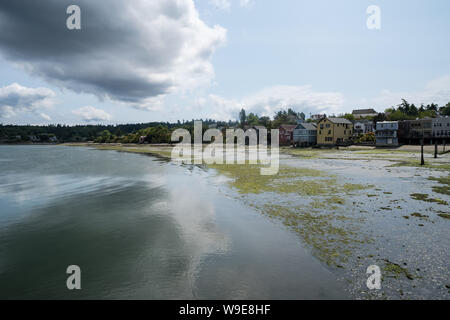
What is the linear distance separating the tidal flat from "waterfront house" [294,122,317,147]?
71.9 m

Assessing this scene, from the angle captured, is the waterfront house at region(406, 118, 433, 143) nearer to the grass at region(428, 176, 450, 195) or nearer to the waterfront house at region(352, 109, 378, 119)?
the grass at region(428, 176, 450, 195)

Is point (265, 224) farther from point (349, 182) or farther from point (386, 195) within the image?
point (349, 182)

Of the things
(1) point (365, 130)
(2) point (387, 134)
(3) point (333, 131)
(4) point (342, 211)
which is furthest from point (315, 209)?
(1) point (365, 130)

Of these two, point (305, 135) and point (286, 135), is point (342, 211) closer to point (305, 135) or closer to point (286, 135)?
point (305, 135)

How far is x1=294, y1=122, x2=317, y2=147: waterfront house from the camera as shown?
10036cm

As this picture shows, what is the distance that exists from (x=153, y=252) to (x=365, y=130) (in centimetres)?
12343

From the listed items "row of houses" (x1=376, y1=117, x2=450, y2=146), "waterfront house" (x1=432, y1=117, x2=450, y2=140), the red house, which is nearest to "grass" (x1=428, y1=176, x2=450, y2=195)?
"row of houses" (x1=376, y1=117, x2=450, y2=146)

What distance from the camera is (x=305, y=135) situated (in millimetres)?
100625

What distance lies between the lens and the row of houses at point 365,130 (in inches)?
3051

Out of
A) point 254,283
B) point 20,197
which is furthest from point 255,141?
point 254,283

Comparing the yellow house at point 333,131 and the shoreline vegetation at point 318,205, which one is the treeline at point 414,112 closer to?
the yellow house at point 333,131
